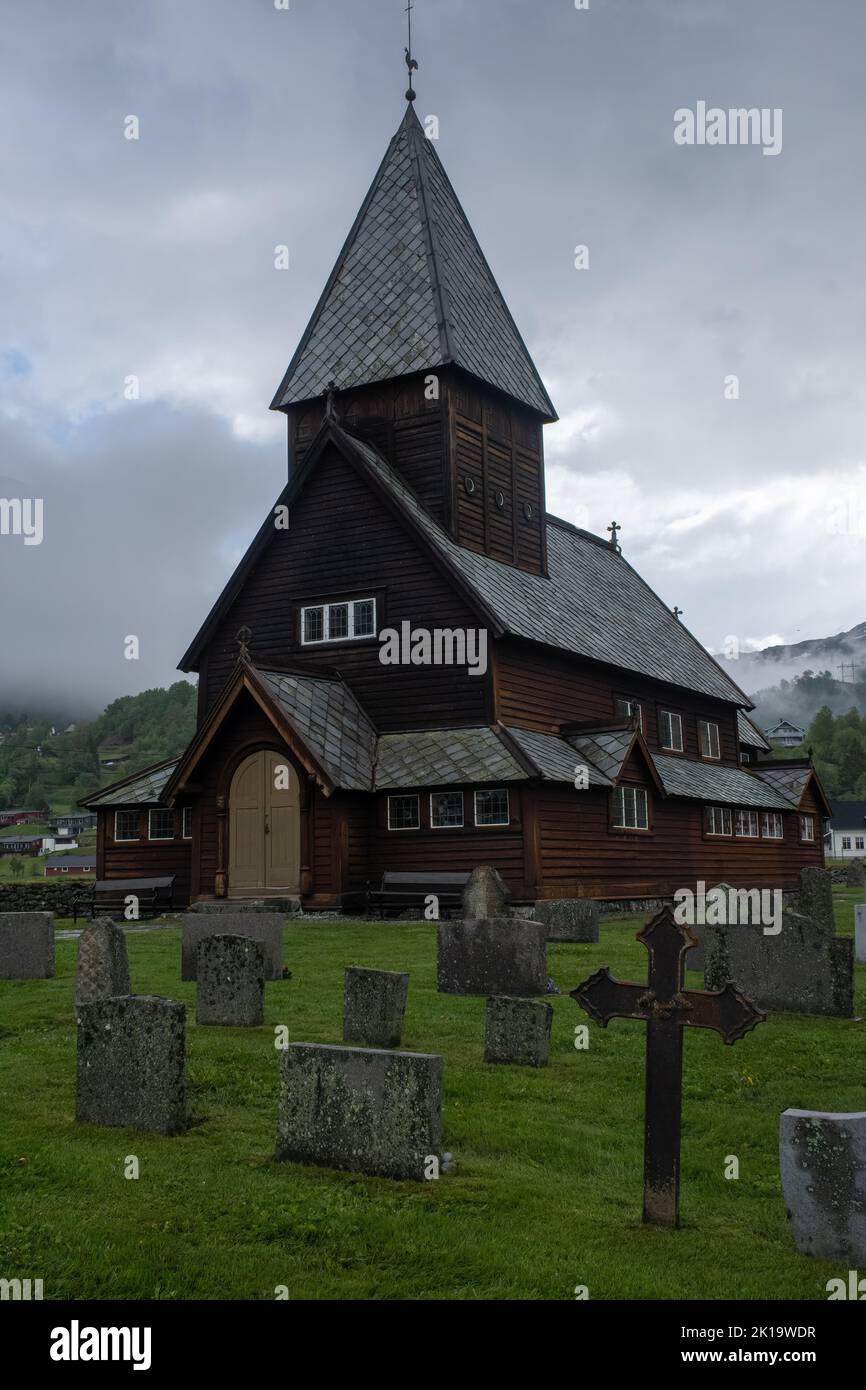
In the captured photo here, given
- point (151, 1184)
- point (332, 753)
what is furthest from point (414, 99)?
point (151, 1184)

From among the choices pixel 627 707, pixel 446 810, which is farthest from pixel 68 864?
pixel 446 810

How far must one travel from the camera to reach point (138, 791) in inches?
1259

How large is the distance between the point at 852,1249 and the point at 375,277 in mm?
32203

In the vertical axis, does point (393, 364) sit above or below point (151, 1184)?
above

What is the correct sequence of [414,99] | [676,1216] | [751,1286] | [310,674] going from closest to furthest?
[751,1286] < [676,1216] < [310,674] < [414,99]

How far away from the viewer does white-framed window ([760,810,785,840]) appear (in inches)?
1581

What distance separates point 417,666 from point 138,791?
836 cm

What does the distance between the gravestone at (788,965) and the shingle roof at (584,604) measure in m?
14.7

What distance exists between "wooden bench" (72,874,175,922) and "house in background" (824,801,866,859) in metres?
114

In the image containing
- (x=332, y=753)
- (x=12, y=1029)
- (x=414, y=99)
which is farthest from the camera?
(x=414, y=99)

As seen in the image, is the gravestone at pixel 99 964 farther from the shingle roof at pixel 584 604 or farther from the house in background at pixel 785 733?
the house in background at pixel 785 733

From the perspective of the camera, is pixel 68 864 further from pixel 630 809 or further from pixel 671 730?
pixel 630 809

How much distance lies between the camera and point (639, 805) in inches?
1251
